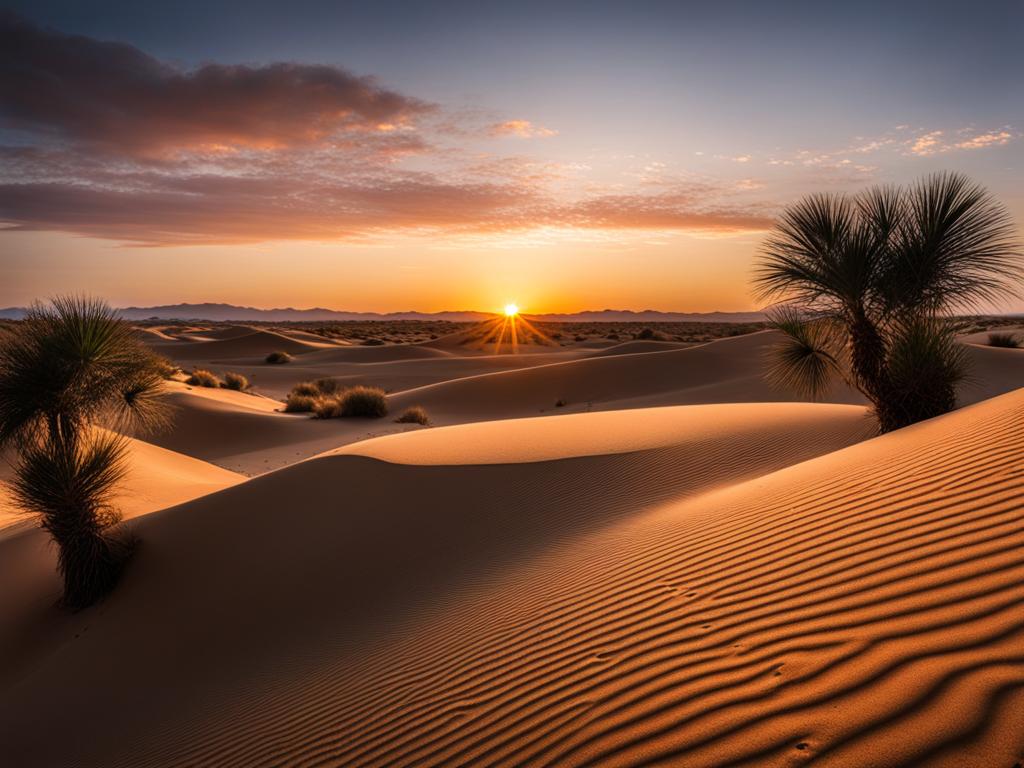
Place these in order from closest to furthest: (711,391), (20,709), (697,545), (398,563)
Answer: (697,545)
(20,709)
(398,563)
(711,391)

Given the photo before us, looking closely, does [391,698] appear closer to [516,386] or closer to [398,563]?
[398,563]

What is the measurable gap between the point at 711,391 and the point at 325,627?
Answer: 19.6 meters

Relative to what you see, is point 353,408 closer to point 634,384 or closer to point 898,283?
point 634,384

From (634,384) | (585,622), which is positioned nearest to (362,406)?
(634,384)

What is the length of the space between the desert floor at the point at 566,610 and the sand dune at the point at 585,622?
0.02 m

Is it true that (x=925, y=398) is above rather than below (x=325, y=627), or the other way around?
above

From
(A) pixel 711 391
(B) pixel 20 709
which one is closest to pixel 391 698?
(B) pixel 20 709

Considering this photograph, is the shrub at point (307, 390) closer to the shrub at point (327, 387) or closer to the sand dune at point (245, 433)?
the shrub at point (327, 387)

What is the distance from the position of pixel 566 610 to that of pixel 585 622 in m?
0.30

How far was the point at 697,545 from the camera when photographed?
4297 mm

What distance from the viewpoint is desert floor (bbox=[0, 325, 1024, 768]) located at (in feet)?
7.61

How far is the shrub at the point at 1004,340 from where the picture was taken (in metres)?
26.7

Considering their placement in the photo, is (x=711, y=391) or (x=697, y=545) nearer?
(x=697, y=545)

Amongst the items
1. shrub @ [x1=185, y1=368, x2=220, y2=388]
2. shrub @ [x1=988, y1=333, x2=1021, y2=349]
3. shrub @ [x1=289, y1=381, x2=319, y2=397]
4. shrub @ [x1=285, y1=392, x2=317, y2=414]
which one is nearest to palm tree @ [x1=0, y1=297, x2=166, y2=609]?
shrub @ [x1=285, y1=392, x2=317, y2=414]
